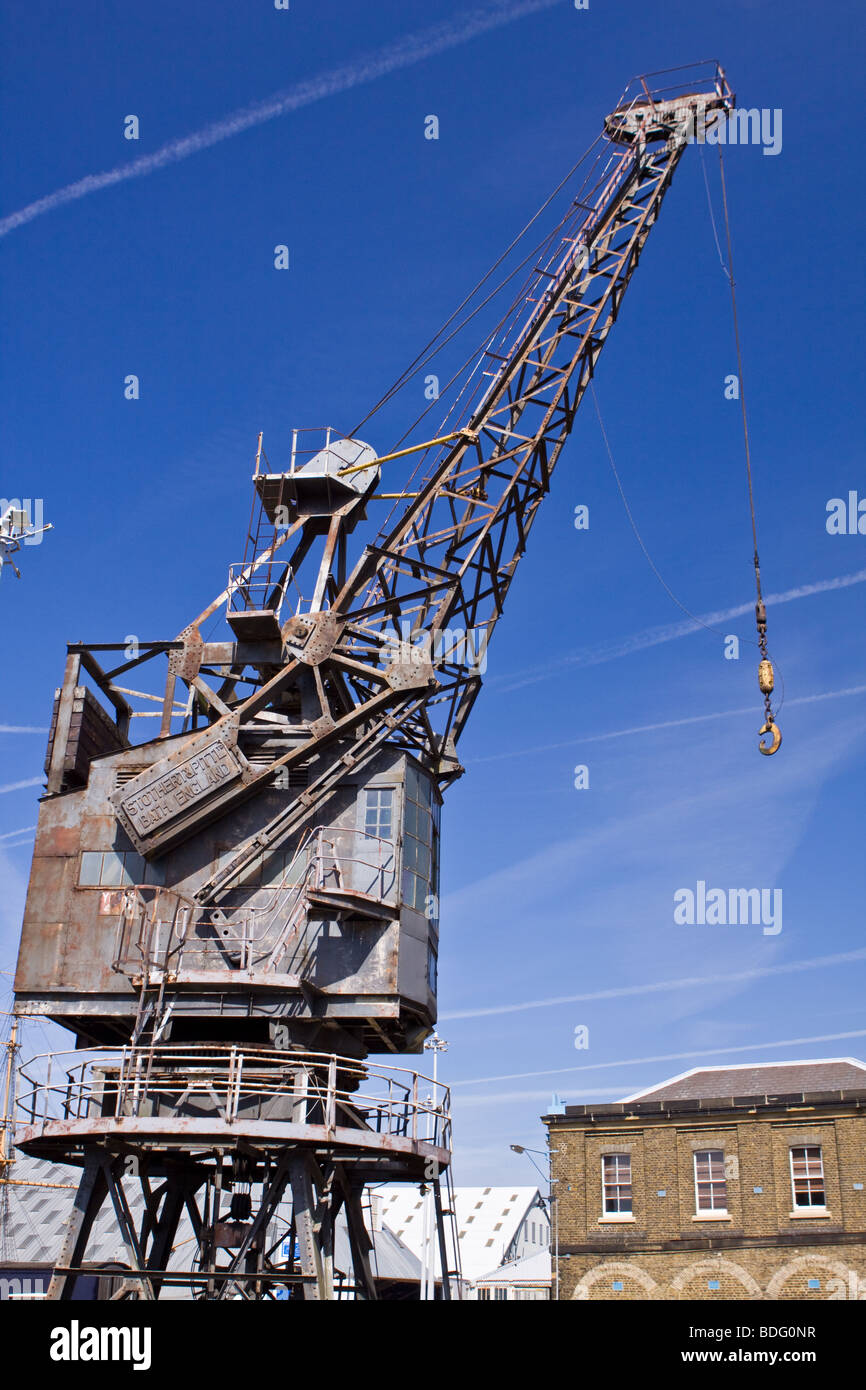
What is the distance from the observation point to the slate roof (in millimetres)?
41062

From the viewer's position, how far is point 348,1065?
2331 centimetres

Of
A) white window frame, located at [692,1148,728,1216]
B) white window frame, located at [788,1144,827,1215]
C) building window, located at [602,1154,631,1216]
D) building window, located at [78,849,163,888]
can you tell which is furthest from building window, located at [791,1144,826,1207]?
building window, located at [78,849,163,888]

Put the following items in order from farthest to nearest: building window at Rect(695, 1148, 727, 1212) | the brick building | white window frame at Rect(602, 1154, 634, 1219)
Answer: white window frame at Rect(602, 1154, 634, 1219) → building window at Rect(695, 1148, 727, 1212) → the brick building

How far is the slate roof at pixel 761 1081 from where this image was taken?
4106 centimetres

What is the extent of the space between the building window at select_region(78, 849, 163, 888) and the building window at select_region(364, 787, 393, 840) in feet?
12.8

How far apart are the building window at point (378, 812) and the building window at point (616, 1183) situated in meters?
22.5

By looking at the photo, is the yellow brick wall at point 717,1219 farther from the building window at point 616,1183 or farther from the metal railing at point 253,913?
the metal railing at point 253,913

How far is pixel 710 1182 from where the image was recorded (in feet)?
130

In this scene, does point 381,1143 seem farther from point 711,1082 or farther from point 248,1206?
point 711,1082

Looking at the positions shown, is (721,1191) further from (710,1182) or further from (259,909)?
(259,909)

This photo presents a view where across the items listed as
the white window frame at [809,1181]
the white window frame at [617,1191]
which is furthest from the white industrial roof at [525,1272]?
the white window frame at [809,1181]

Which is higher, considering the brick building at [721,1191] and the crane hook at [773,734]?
the crane hook at [773,734]

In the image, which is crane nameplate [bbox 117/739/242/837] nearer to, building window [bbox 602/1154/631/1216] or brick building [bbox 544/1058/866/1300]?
brick building [bbox 544/1058/866/1300]
